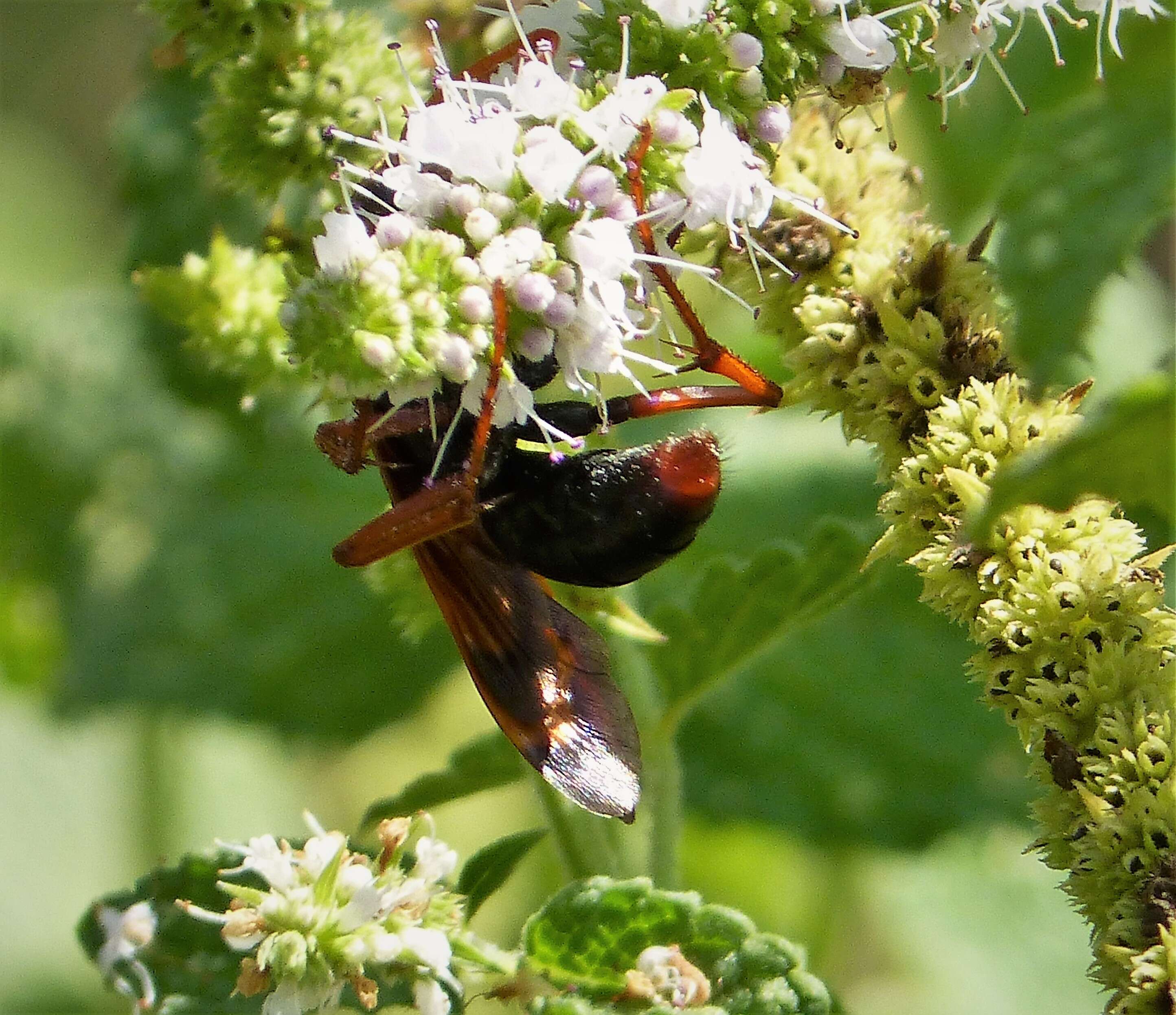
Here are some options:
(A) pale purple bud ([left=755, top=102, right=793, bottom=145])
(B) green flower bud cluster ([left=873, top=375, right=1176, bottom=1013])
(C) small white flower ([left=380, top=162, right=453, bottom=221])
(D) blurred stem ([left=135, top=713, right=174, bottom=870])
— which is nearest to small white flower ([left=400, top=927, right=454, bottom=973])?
(B) green flower bud cluster ([left=873, top=375, right=1176, bottom=1013])

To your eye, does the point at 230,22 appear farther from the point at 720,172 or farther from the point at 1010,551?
the point at 1010,551

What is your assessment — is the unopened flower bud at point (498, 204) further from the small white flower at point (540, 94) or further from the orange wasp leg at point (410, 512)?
the orange wasp leg at point (410, 512)

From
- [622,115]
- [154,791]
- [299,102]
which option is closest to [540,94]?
[622,115]

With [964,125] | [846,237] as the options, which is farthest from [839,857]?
[846,237]

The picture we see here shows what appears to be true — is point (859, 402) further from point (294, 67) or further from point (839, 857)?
point (839, 857)

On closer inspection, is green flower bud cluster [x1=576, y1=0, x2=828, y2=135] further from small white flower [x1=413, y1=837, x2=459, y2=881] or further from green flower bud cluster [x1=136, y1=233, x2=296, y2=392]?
small white flower [x1=413, y1=837, x2=459, y2=881]

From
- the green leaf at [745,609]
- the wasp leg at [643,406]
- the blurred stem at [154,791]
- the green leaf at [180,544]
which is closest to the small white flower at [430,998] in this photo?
the green leaf at [745,609]
